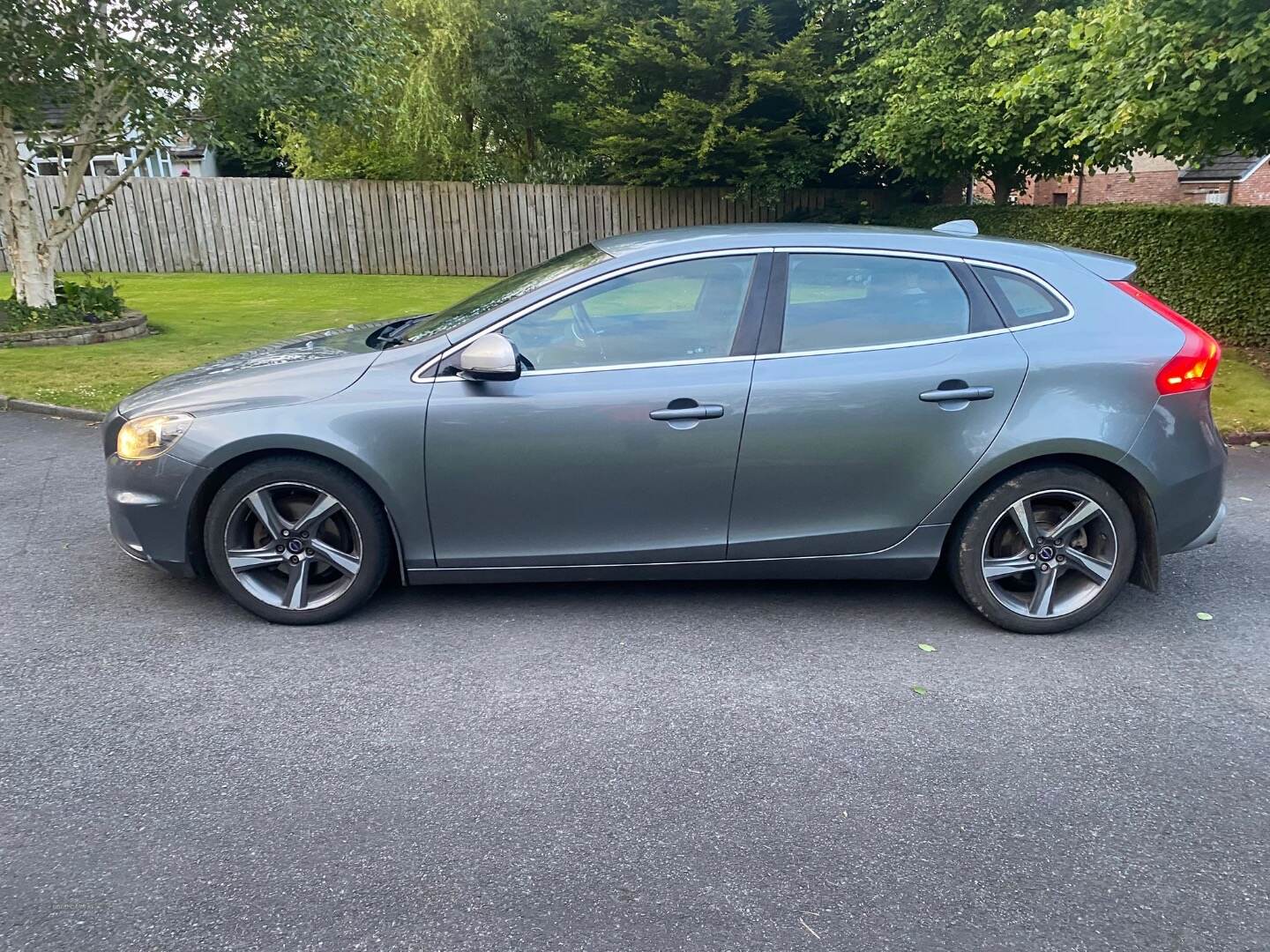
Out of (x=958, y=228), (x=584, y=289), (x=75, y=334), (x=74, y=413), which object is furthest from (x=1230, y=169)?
(x=74, y=413)

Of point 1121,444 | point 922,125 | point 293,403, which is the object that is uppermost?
point 922,125

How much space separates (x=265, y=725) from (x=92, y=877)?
31.6 inches

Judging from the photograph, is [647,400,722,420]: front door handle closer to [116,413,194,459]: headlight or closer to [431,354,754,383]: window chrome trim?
[431,354,754,383]: window chrome trim

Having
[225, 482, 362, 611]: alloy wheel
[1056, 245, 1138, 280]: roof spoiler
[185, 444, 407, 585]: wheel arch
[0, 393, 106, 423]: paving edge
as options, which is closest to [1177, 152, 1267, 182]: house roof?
[1056, 245, 1138, 280]: roof spoiler

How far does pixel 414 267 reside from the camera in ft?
69.7

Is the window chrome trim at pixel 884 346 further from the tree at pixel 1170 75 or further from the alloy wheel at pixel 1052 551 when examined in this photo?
the tree at pixel 1170 75

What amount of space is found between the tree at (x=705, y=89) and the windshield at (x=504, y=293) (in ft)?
46.9

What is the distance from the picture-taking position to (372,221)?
20.9m

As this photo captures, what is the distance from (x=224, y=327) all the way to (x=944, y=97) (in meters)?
11.0

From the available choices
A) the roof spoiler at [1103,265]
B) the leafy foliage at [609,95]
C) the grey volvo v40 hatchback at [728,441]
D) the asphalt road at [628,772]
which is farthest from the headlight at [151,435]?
the leafy foliage at [609,95]

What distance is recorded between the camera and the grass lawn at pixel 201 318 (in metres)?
8.96

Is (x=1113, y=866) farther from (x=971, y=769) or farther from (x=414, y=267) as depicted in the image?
(x=414, y=267)

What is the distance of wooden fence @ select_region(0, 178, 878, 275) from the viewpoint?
19828 millimetres

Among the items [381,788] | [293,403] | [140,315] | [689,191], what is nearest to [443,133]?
[689,191]
